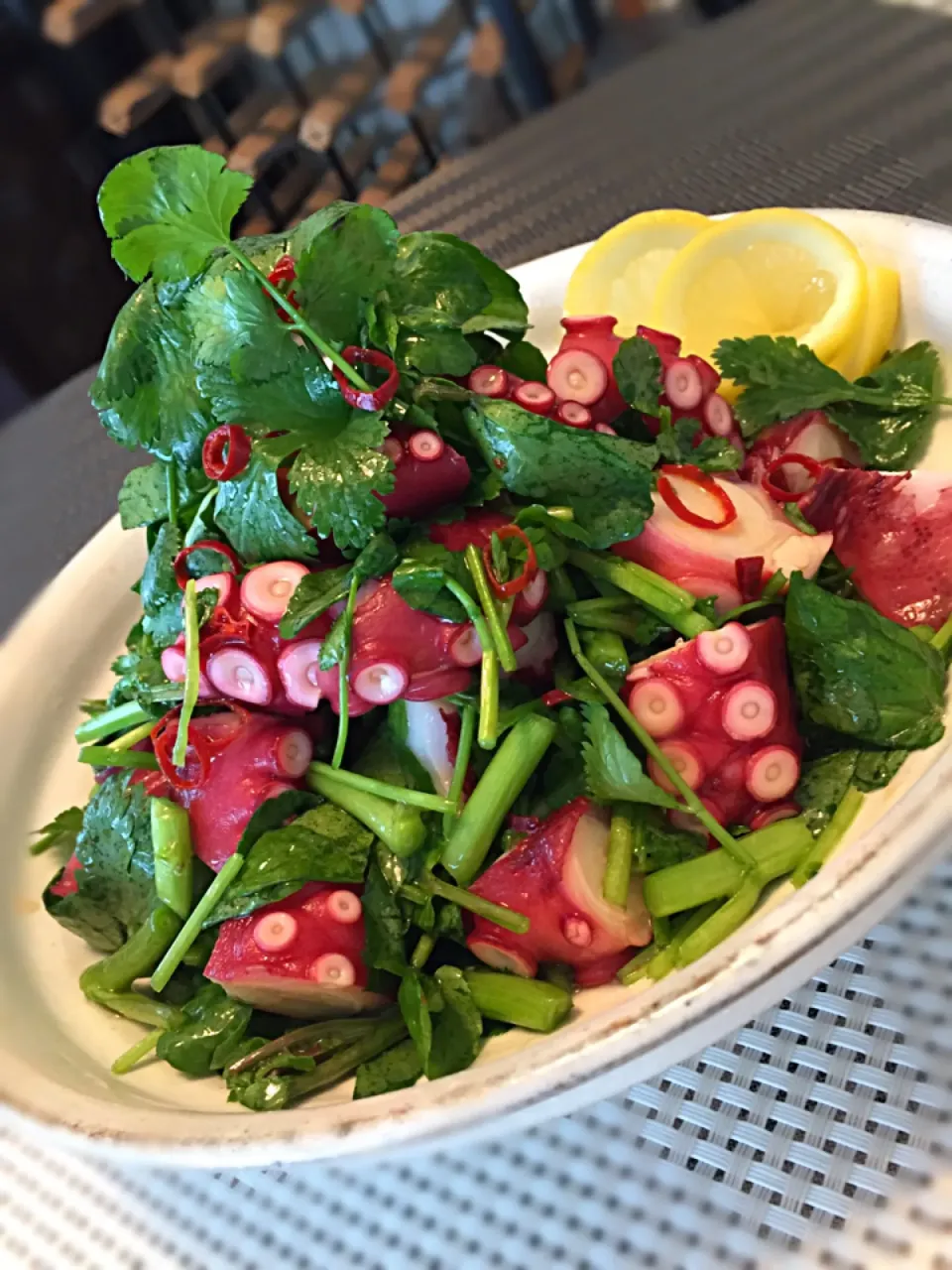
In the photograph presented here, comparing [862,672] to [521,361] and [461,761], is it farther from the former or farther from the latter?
[521,361]

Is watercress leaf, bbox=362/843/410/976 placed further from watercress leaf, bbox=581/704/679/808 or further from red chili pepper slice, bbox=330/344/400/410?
red chili pepper slice, bbox=330/344/400/410

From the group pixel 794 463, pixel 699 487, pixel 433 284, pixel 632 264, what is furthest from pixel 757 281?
pixel 433 284

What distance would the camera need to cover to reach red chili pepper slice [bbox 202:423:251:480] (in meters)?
1.20

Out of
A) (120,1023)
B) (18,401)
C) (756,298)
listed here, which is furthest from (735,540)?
(18,401)

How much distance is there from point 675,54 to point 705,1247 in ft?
9.03

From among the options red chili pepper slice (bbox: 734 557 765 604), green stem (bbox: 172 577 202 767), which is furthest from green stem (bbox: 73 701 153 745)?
red chili pepper slice (bbox: 734 557 765 604)

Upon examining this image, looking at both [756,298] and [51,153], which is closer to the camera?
[756,298]

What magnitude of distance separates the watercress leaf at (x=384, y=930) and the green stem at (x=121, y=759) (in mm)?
357

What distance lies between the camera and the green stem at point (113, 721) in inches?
56.4

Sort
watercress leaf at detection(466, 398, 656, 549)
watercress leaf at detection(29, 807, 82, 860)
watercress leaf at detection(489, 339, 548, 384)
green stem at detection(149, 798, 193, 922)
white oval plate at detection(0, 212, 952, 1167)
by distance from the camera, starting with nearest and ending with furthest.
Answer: white oval plate at detection(0, 212, 952, 1167)
watercress leaf at detection(466, 398, 656, 549)
green stem at detection(149, 798, 193, 922)
watercress leaf at detection(489, 339, 548, 384)
watercress leaf at detection(29, 807, 82, 860)

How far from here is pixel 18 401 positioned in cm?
463

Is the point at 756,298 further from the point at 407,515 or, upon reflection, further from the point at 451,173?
the point at 451,173

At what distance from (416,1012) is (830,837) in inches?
16.8

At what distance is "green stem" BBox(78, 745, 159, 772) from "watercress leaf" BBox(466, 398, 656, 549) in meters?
0.57
